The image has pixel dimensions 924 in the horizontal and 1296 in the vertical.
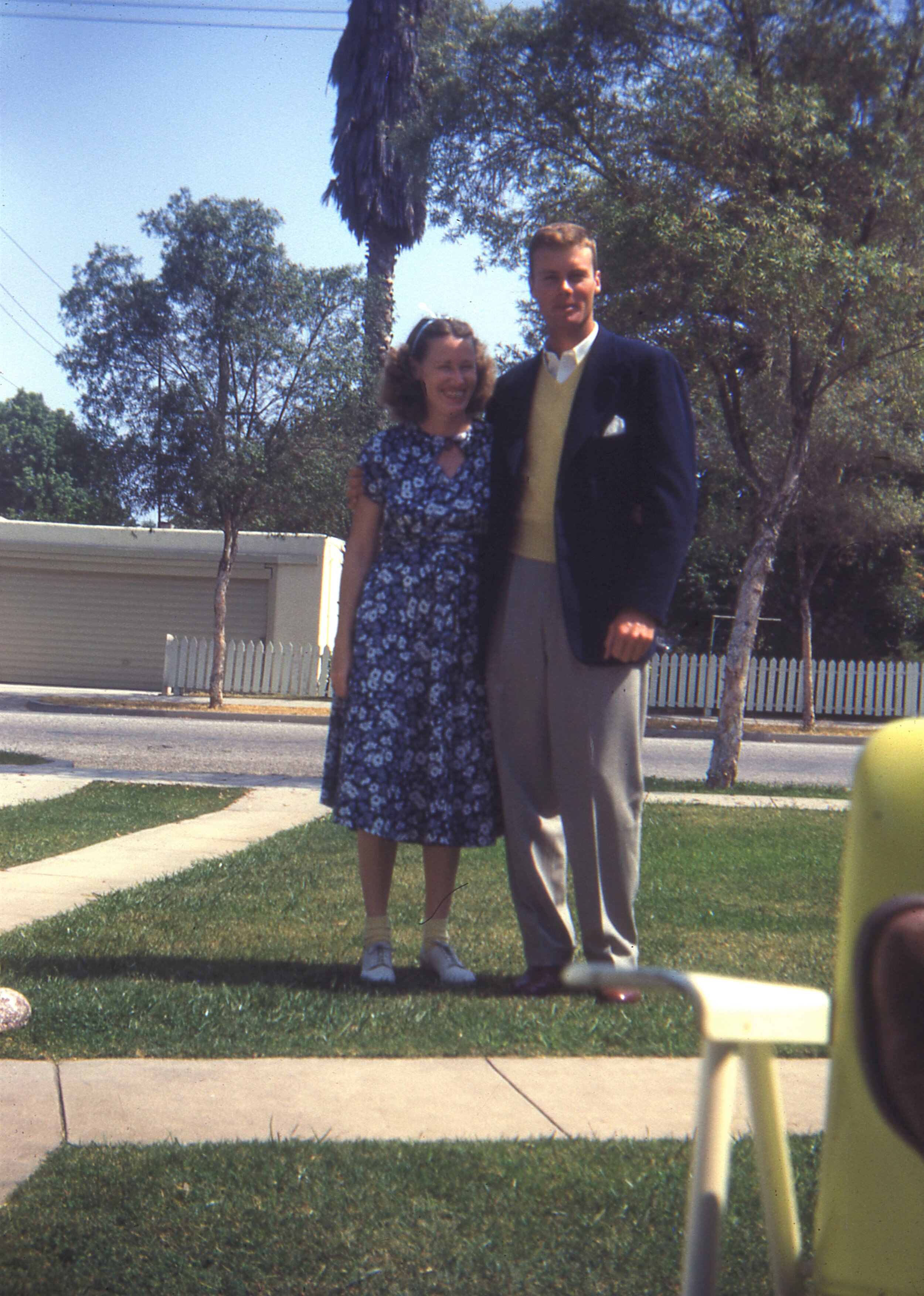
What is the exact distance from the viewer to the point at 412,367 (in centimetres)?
385

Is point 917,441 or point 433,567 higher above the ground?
point 917,441

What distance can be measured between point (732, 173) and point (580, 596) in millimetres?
7553

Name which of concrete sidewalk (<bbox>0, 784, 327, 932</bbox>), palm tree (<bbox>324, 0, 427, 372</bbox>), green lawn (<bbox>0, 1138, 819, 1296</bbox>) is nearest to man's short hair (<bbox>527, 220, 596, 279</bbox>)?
green lawn (<bbox>0, 1138, 819, 1296</bbox>)

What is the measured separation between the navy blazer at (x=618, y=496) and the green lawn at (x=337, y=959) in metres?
1.01

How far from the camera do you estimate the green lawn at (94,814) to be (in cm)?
635

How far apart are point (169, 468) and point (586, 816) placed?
1654cm

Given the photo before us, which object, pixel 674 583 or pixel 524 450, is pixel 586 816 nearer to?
pixel 674 583

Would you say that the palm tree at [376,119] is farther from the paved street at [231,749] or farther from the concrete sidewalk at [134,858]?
the concrete sidewalk at [134,858]

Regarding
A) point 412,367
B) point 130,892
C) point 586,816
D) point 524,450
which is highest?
point 412,367

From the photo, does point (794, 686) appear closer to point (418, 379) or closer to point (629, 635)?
point (418, 379)

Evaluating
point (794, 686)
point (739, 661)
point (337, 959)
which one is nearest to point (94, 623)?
point (794, 686)

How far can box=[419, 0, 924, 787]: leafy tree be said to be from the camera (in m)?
9.88

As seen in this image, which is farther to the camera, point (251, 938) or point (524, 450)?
point (251, 938)

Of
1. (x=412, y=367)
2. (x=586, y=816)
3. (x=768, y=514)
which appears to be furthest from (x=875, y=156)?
(x=586, y=816)
